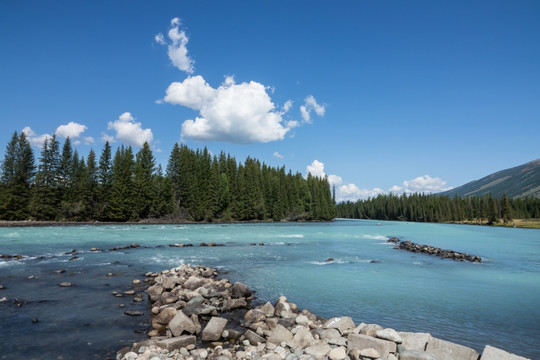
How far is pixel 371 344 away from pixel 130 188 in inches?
2919

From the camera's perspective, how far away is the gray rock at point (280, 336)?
28.9ft

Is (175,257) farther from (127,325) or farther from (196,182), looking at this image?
(196,182)

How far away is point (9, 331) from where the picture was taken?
938cm

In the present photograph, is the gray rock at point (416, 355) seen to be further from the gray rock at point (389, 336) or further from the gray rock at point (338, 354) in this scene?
the gray rock at point (338, 354)

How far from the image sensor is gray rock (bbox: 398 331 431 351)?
7805 millimetres

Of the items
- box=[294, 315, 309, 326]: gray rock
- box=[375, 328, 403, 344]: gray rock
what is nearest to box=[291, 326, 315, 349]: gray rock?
box=[294, 315, 309, 326]: gray rock

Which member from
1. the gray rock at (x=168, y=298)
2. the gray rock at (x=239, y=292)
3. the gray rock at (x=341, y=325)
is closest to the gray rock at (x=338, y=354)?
the gray rock at (x=341, y=325)

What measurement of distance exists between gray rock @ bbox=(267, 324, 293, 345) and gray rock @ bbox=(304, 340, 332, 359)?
772mm

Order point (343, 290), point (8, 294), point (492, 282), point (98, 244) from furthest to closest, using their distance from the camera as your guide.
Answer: point (98, 244)
point (492, 282)
point (343, 290)
point (8, 294)

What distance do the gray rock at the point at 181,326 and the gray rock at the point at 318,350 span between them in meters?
3.60

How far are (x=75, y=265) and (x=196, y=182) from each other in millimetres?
70012

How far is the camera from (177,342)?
333 inches

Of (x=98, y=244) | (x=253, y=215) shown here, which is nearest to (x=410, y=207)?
(x=253, y=215)

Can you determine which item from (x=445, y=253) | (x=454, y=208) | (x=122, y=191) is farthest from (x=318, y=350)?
(x=454, y=208)
